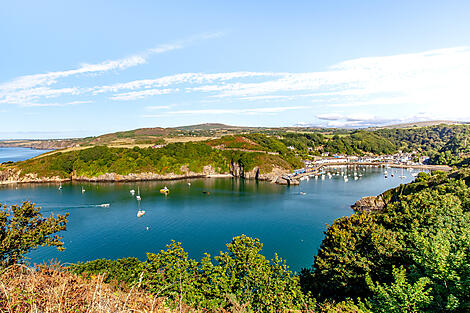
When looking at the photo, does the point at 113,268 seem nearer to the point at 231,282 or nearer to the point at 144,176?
the point at 231,282

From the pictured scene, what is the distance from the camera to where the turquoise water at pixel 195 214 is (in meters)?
31.0

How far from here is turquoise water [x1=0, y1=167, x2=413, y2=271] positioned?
102 ft

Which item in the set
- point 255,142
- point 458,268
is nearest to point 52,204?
point 458,268

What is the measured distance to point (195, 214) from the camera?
45812 mm

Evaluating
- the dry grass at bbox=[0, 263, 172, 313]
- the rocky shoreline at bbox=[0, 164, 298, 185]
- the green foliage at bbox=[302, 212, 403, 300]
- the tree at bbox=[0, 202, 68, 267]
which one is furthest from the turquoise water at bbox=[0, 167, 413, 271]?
the dry grass at bbox=[0, 263, 172, 313]

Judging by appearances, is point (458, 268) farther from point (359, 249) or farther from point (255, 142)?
point (255, 142)

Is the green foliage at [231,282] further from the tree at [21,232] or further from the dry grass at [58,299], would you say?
the dry grass at [58,299]

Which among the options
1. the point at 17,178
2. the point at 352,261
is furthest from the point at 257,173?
the point at 17,178

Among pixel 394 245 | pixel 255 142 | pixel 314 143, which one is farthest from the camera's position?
pixel 314 143

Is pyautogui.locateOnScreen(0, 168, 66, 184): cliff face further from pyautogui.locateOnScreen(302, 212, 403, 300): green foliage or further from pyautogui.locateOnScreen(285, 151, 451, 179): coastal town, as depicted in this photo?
pyautogui.locateOnScreen(285, 151, 451, 179): coastal town

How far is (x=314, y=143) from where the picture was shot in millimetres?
148875

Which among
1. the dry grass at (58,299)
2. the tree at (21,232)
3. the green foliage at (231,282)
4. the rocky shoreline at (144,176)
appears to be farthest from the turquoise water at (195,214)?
the dry grass at (58,299)

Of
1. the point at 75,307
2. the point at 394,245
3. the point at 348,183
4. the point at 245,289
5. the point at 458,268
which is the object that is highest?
the point at 75,307

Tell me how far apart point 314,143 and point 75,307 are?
505ft
